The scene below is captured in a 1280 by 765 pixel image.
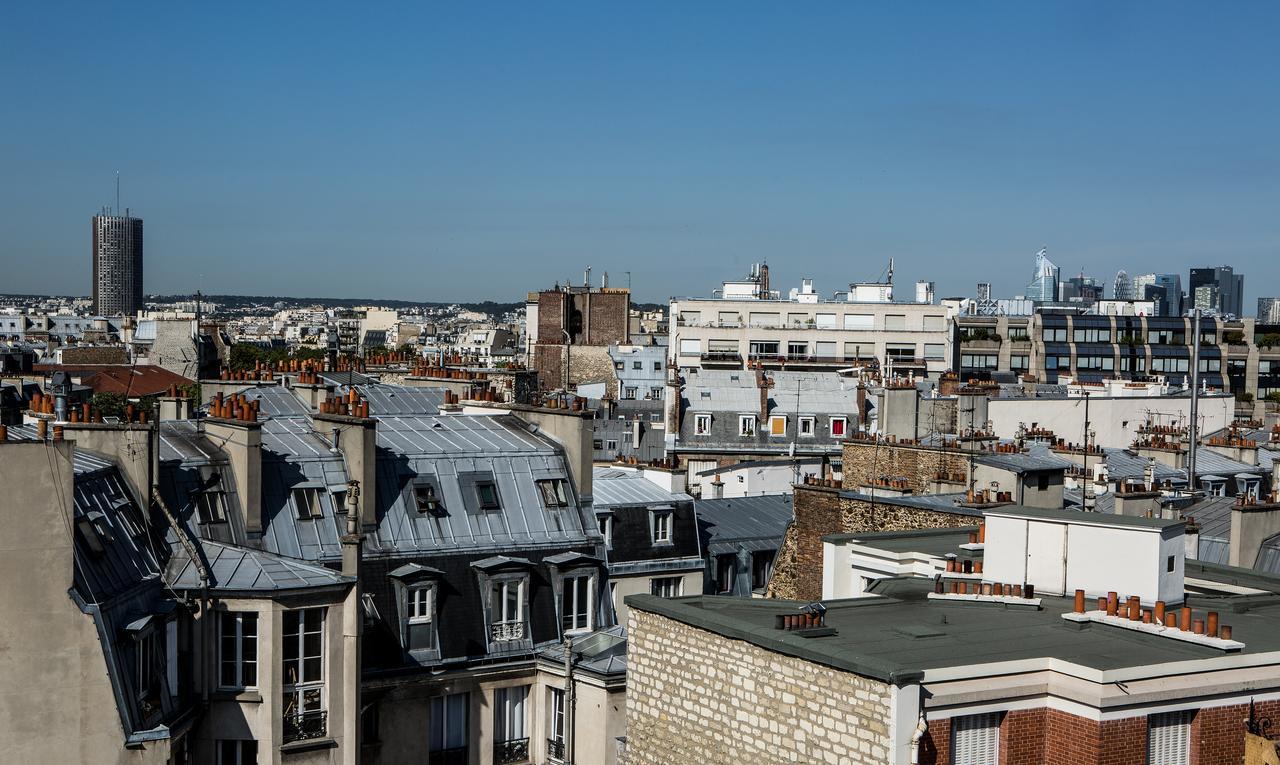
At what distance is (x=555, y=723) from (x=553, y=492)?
428cm

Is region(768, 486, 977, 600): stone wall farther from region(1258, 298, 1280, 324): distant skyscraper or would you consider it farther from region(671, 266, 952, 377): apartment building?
region(1258, 298, 1280, 324): distant skyscraper

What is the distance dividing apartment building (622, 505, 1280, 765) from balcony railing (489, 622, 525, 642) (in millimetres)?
7808

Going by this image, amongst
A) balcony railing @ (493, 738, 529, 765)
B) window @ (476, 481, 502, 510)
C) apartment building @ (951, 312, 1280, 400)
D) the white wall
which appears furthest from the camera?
apartment building @ (951, 312, 1280, 400)

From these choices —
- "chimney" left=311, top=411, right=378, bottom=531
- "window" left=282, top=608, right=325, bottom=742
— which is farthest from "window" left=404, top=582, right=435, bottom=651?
"window" left=282, top=608, right=325, bottom=742

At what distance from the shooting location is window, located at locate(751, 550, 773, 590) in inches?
1171

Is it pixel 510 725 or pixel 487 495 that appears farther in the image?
pixel 487 495

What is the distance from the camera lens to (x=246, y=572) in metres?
20.9

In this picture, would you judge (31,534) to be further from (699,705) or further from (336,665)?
(699,705)

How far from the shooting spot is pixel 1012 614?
16.2m

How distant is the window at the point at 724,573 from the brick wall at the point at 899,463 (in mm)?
4731

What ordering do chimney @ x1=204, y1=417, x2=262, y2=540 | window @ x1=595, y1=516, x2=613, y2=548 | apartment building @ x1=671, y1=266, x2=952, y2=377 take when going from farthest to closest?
apartment building @ x1=671, y1=266, x2=952, y2=377 → window @ x1=595, y1=516, x2=613, y2=548 → chimney @ x1=204, y1=417, x2=262, y2=540

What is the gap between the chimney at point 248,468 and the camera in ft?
76.2

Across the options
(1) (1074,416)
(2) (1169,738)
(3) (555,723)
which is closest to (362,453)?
(3) (555,723)

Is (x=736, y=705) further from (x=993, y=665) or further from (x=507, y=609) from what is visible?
(x=507, y=609)
